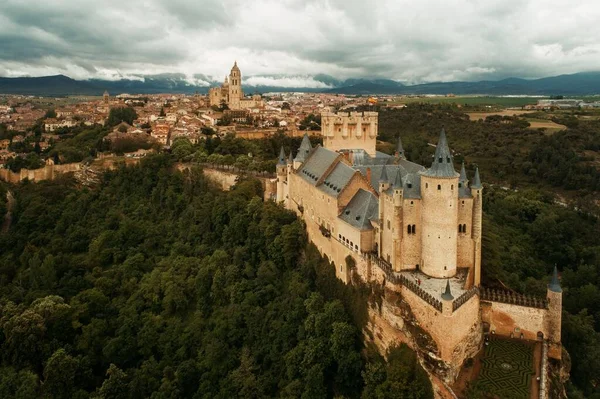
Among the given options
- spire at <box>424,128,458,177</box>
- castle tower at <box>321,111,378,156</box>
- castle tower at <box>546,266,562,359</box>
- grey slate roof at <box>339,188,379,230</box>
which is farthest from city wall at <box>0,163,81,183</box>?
castle tower at <box>546,266,562,359</box>

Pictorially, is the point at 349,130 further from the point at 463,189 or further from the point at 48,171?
the point at 48,171

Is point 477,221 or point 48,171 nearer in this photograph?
point 477,221

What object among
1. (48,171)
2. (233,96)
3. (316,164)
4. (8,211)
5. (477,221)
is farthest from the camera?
(233,96)

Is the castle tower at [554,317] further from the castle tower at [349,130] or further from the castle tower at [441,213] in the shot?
the castle tower at [349,130]

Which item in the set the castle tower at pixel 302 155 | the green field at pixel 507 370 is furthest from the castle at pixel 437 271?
the castle tower at pixel 302 155

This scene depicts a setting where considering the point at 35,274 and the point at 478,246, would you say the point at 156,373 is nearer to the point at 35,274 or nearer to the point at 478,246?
the point at 35,274

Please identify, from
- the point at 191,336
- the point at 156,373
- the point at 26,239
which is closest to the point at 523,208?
the point at 191,336

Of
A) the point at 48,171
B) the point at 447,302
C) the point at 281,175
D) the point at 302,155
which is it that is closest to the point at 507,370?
the point at 447,302
